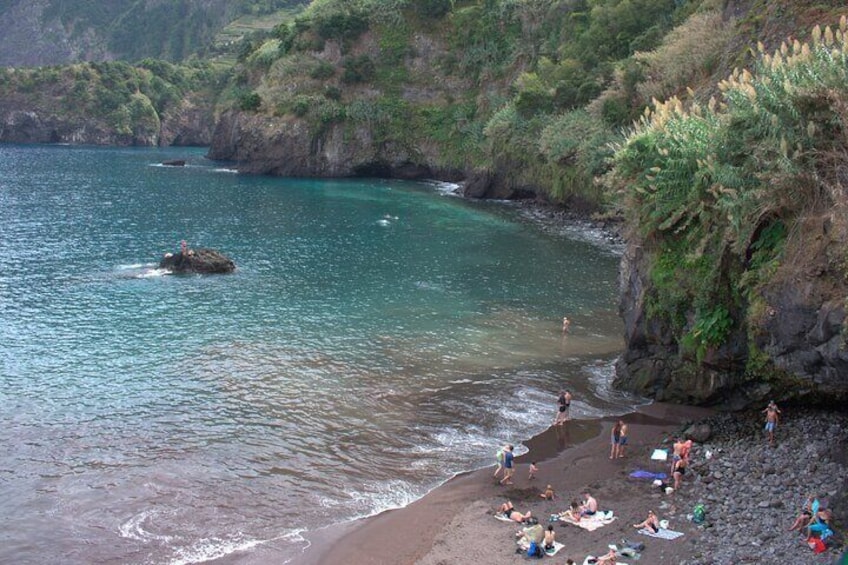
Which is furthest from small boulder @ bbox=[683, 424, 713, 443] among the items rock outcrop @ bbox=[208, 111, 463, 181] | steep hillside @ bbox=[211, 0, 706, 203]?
rock outcrop @ bbox=[208, 111, 463, 181]

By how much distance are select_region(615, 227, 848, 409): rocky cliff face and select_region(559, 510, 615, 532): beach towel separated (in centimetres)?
779

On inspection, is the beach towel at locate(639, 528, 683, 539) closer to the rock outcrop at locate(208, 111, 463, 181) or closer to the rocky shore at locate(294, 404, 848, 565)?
the rocky shore at locate(294, 404, 848, 565)

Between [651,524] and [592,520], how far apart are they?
1737 millimetres

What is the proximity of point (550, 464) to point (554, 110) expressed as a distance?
62.7 m

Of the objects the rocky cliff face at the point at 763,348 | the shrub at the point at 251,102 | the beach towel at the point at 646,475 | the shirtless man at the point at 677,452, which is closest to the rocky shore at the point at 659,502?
the beach towel at the point at 646,475

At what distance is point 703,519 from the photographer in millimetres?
20766

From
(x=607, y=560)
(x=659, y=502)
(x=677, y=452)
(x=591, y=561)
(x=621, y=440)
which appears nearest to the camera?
(x=607, y=560)

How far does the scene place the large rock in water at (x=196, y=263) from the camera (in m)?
50.8

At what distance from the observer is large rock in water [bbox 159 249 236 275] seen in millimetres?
50750

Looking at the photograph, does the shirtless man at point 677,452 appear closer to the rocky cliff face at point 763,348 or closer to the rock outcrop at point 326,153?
the rocky cliff face at point 763,348

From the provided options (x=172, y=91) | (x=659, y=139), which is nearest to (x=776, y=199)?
(x=659, y=139)

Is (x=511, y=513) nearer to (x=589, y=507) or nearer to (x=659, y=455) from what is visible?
(x=589, y=507)

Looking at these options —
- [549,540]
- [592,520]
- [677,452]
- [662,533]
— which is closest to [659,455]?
[677,452]

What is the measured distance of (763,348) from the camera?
25.1 m
